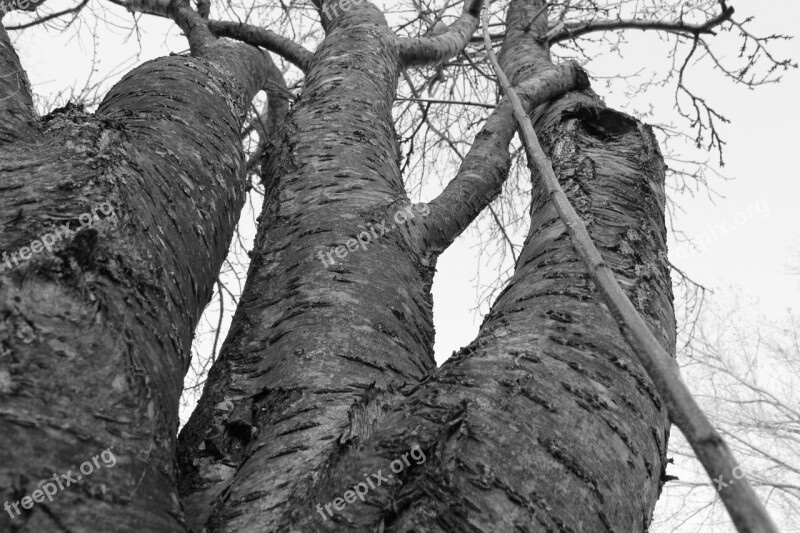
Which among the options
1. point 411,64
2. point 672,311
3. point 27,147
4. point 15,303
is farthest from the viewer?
point 411,64

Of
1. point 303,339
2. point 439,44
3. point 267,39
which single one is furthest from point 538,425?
point 267,39

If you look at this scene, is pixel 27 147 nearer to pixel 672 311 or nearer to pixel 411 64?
pixel 672 311

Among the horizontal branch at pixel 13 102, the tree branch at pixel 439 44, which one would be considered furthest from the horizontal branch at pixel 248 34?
the horizontal branch at pixel 13 102

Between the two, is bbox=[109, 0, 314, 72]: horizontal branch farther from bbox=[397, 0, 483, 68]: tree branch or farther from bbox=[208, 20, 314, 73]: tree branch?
bbox=[397, 0, 483, 68]: tree branch

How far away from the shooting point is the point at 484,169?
5.32 ft

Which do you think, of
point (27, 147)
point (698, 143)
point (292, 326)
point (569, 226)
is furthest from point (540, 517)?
point (698, 143)

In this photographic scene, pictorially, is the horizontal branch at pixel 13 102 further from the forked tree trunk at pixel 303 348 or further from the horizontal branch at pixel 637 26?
the horizontal branch at pixel 637 26

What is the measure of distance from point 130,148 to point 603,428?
87 cm

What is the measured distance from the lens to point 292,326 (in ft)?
3.41
